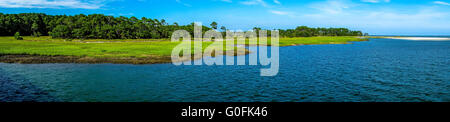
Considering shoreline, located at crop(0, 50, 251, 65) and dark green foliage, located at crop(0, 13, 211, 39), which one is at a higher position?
dark green foliage, located at crop(0, 13, 211, 39)

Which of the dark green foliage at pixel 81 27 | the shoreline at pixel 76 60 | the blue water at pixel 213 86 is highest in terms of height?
the dark green foliage at pixel 81 27

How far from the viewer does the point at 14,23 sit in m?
149

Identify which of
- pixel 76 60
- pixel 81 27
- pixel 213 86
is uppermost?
pixel 81 27

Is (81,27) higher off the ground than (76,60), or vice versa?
(81,27)

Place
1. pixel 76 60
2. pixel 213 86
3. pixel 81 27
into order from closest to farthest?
pixel 213 86, pixel 76 60, pixel 81 27

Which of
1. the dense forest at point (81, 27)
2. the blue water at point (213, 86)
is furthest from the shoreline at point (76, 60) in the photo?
the dense forest at point (81, 27)

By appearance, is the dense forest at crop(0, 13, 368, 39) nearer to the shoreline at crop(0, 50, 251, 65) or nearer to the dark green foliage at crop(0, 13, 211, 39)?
the dark green foliage at crop(0, 13, 211, 39)

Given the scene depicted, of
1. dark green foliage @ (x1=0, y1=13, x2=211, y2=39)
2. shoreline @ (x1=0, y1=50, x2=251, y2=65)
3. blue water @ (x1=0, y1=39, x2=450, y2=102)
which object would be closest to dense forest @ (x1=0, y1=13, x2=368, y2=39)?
dark green foliage @ (x1=0, y1=13, x2=211, y2=39)

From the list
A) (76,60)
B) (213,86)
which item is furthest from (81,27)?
(213,86)

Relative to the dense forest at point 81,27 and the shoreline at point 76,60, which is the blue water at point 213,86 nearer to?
the shoreline at point 76,60

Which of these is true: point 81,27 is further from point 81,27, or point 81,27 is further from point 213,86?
point 213,86

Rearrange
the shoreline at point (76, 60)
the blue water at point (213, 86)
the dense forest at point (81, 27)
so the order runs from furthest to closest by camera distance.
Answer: the dense forest at point (81, 27) → the shoreline at point (76, 60) → the blue water at point (213, 86)
